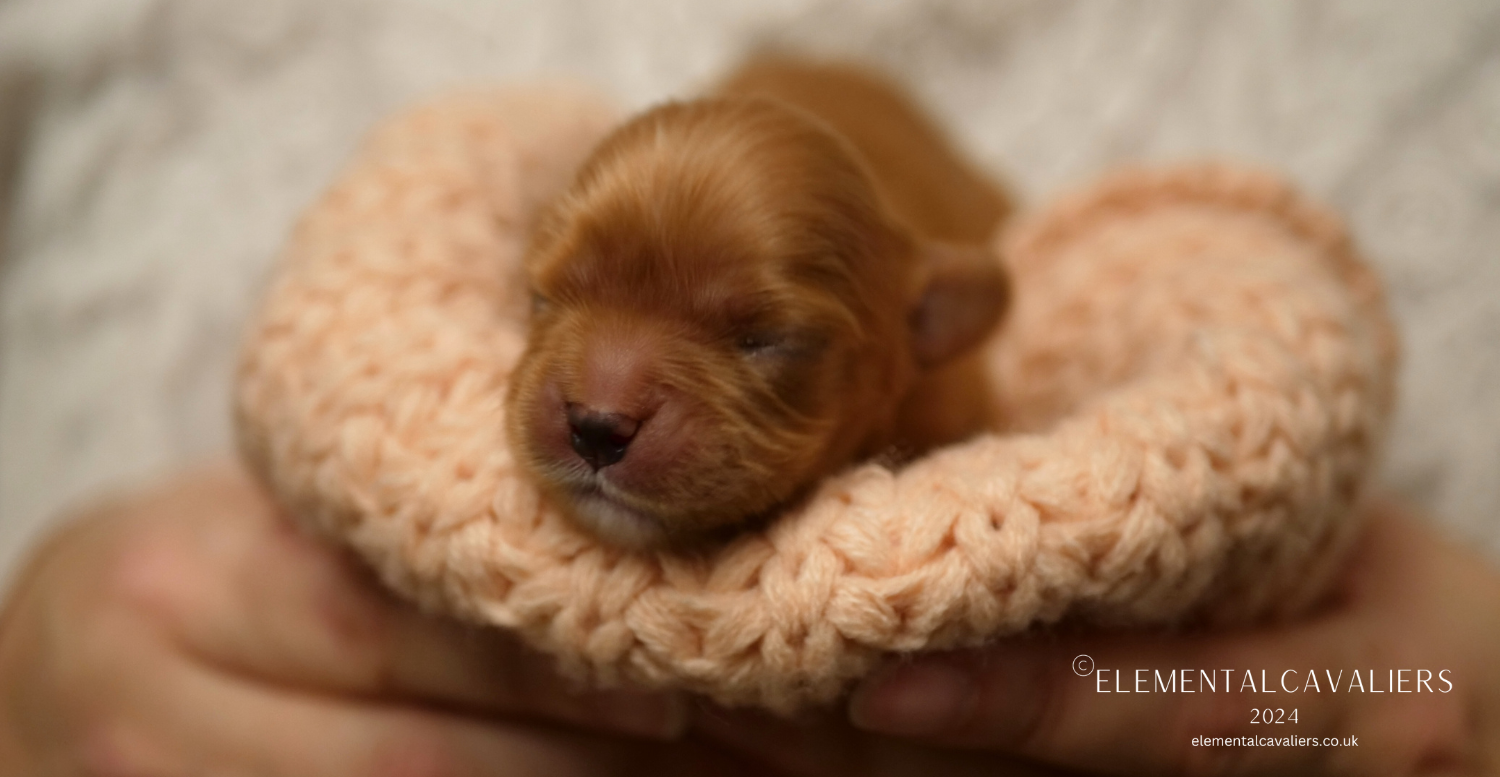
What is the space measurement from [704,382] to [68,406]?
5.72 feet

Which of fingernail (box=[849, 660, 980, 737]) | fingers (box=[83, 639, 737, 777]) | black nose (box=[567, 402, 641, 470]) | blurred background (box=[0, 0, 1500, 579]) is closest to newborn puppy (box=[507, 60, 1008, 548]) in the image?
black nose (box=[567, 402, 641, 470])

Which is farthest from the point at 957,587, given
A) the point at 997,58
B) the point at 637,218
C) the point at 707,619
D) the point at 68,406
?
the point at 68,406

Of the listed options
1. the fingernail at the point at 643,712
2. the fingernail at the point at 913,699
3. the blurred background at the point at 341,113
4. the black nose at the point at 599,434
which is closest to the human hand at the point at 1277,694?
the fingernail at the point at 913,699

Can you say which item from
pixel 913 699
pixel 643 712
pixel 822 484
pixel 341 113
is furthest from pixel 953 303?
pixel 341 113

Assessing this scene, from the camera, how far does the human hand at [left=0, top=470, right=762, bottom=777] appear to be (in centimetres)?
116

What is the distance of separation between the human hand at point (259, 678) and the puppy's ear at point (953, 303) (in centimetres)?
47

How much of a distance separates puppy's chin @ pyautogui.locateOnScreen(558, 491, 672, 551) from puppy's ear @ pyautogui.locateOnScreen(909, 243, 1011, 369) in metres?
0.39

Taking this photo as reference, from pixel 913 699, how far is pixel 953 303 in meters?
0.43

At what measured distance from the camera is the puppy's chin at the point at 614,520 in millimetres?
895

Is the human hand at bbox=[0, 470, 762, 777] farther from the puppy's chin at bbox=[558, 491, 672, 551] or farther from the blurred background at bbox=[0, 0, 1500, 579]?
the blurred background at bbox=[0, 0, 1500, 579]

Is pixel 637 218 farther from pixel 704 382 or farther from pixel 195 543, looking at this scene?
pixel 195 543

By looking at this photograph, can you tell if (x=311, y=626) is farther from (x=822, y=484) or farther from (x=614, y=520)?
(x=822, y=484)

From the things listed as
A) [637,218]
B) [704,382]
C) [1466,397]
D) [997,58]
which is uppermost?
[997,58]

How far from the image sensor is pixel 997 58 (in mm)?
2215
